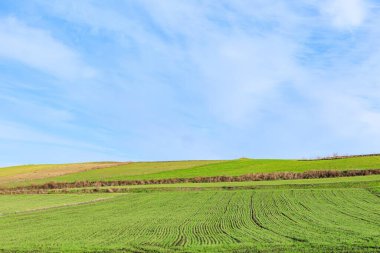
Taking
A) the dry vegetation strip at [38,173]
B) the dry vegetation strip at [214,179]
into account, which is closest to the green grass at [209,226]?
the dry vegetation strip at [214,179]

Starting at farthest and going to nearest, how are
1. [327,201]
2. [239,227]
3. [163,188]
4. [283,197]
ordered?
[163,188] → [283,197] → [327,201] → [239,227]

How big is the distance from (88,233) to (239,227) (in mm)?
6091

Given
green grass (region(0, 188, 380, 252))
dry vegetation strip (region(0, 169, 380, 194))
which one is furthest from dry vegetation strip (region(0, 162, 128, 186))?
green grass (region(0, 188, 380, 252))

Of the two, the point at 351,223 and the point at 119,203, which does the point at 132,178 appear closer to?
the point at 119,203

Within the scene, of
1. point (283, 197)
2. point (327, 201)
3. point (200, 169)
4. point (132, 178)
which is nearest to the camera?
point (327, 201)

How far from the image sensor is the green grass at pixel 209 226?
48.8 ft

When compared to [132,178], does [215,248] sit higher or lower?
lower

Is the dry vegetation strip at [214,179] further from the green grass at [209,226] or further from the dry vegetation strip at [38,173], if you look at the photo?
the green grass at [209,226]

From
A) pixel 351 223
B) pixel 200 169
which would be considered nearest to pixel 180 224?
pixel 351 223

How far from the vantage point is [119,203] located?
107ft

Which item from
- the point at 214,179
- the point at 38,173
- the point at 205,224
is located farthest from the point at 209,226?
the point at 38,173

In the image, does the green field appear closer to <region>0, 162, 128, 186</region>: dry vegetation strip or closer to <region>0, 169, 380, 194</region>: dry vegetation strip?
<region>0, 169, 380, 194</region>: dry vegetation strip

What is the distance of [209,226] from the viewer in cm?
1944

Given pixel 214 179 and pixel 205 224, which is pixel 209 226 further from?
pixel 214 179
